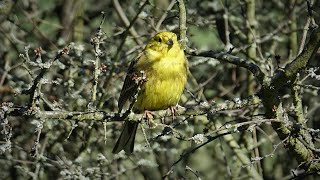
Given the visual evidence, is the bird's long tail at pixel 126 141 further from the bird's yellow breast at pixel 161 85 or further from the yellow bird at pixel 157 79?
the bird's yellow breast at pixel 161 85

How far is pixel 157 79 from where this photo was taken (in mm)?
4492

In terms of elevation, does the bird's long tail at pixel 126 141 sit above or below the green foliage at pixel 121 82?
below

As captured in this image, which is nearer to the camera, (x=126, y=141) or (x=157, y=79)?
(x=157, y=79)

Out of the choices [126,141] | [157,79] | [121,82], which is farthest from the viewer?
[121,82]

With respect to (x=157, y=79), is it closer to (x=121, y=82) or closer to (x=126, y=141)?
(x=126, y=141)

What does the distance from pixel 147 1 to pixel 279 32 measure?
159 centimetres

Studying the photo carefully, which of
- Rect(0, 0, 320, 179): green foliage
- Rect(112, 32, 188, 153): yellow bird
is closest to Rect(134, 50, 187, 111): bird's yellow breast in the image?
Rect(112, 32, 188, 153): yellow bird

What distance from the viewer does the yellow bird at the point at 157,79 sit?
4.49 m

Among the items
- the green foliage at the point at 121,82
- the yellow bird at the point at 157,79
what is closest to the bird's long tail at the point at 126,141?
the yellow bird at the point at 157,79

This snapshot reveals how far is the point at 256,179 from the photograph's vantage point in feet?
16.2

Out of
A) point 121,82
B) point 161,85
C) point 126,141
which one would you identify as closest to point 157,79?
point 161,85

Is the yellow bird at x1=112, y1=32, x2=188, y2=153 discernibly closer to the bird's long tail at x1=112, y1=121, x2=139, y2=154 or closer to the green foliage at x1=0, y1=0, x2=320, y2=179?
the bird's long tail at x1=112, y1=121, x2=139, y2=154

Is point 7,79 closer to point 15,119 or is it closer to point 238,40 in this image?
point 15,119

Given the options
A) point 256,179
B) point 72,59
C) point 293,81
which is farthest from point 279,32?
point 293,81
